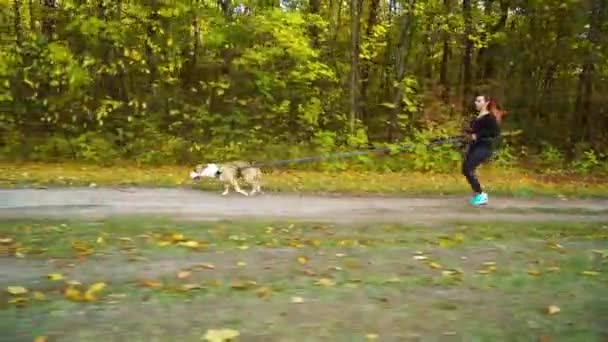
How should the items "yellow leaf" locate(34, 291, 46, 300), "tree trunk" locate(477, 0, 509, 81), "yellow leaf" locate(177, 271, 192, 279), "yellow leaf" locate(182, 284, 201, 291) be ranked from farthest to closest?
"tree trunk" locate(477, 0, 509, 81) < "yellow leaf" locate(177, 271, 192, 279) < "yellow leaf" locate(182, 284, 201, 291) < "yellow leaf" locate(34, 291, 46, 300)

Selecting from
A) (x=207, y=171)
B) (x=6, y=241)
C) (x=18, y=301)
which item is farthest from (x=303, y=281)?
(x=207, y=171)

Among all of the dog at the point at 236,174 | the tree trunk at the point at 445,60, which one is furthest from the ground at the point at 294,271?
the tree trunk at the point at 445,60

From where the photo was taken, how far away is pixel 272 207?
33.5ft

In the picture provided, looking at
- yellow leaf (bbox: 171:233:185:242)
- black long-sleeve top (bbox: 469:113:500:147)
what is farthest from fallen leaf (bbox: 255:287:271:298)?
black long-sleeve top (bbox: 469:113:500:147)

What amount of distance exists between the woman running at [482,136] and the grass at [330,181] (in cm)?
135

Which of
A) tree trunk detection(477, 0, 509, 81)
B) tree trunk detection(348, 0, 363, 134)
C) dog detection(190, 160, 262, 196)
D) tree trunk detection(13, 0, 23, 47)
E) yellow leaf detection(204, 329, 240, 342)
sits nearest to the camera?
yellow leaf detection(204, 329, 240, 342)

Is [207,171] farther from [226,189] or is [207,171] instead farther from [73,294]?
[73,294]

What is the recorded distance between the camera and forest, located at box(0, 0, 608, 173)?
18375 millimetres

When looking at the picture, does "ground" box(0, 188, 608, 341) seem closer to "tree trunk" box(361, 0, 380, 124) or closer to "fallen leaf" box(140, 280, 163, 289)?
"fallen leaf" box(140, 280, 163, 289)

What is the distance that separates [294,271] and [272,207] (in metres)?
3.97

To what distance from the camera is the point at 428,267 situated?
6.59m

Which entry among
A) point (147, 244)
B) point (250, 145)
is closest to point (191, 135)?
point (250, 145)

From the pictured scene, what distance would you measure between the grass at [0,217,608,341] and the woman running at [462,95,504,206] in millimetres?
2291

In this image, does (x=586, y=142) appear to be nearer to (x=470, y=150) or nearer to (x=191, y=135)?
(x=470, y=150)
